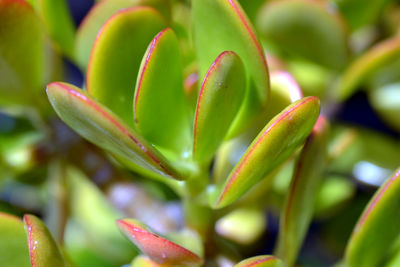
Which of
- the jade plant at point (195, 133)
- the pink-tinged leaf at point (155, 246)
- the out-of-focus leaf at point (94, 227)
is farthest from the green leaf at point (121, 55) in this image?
the out-of-focus leaf at point (94, 227)

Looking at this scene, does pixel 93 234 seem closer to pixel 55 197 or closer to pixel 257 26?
pixel 55 197

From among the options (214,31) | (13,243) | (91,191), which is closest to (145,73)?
(214,31)

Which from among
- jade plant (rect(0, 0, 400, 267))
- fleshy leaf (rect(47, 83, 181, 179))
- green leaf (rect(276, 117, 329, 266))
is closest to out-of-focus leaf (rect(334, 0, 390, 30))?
jade plant (rect(0, 0, 400, 267))

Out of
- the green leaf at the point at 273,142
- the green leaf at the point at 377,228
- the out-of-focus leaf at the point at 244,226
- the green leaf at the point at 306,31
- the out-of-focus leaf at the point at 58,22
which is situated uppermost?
the out-of-focus leaf at the point at 58,22

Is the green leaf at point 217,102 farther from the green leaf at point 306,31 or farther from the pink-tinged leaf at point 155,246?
the green leaf at point 306,31

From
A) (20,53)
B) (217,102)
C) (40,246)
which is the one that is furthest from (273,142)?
(20,53)

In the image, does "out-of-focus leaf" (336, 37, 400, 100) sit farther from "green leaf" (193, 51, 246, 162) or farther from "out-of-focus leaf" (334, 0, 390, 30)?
"green leaf" (193, 51, 246, 162)
